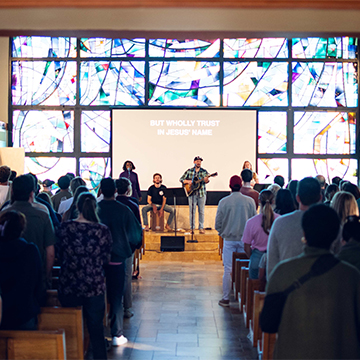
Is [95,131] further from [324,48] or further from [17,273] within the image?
[17,273]

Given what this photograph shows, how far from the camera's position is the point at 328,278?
6.03 feet

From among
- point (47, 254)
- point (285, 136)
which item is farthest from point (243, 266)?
point (285, 136)

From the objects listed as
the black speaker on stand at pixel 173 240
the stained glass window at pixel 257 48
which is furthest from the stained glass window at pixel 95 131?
the stained glass window at pixel 257 48

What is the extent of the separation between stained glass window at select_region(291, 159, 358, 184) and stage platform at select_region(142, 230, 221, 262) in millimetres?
3313

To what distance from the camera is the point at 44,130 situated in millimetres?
11352

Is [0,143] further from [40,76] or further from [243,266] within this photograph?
[243,266]

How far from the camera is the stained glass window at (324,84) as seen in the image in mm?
11367

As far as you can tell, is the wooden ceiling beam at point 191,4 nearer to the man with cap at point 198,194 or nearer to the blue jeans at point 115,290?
the blue jeans at point 115,290

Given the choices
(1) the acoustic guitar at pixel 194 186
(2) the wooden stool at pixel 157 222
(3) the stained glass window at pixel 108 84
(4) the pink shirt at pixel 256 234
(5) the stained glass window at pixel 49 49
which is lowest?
(2) the wooden stool at pixel 157 222

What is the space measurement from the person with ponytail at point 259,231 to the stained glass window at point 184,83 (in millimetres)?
7490

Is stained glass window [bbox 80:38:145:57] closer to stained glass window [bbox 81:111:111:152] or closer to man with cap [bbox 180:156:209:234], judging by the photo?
stained glass window [bbox 81:111:111:152]

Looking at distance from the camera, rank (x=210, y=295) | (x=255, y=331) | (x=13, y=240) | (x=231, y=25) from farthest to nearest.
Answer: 1. (x=210, y=295)
2. (x=255, y=331)
3. (x=231, y=25)
4. (x=13, y=240)

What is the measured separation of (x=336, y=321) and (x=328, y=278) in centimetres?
18

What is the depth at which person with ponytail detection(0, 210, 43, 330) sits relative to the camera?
256 cm
